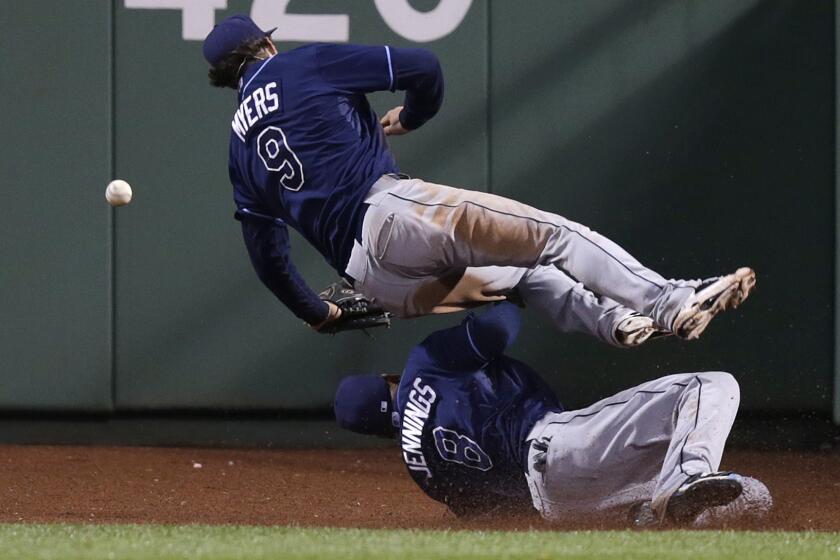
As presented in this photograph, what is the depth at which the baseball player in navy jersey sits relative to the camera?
14.6ft

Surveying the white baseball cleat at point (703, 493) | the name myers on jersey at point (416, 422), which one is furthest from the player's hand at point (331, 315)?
the white baseball cleat at point (703, 493)

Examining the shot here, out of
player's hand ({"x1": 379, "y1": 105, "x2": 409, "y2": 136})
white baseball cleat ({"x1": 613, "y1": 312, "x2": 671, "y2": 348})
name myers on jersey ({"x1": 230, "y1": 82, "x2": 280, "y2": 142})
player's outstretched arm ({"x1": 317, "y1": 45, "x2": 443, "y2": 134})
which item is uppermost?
player's outstretched arm ({"x1": 317, "y1": 45, "x2": 443, "y2": 134})

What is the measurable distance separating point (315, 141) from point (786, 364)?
3459mm

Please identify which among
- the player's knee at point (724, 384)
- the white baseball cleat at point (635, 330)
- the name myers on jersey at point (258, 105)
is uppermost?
the name myers on jersey at point (258, 105)

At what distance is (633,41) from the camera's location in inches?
282

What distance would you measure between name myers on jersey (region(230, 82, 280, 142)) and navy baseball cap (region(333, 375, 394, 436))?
1.04 metres

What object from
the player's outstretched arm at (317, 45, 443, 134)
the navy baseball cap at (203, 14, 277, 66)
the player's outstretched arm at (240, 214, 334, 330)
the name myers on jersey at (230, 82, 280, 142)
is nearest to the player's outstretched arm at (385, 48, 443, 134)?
the player's outstretched arm at (317, 45, 443, 134)

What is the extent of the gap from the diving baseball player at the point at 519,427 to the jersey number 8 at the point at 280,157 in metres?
0.79

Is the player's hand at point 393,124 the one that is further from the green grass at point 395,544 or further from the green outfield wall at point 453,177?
the green outfield wall at point 453,177

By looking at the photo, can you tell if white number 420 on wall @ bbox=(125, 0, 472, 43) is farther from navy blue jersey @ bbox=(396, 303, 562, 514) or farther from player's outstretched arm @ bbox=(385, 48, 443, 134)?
navy blue jersey @ bbox=(396, 303, 562, 514)

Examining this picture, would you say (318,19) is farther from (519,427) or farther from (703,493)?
(703,493)

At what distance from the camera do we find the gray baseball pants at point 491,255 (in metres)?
4.35

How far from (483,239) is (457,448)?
0.72 metres

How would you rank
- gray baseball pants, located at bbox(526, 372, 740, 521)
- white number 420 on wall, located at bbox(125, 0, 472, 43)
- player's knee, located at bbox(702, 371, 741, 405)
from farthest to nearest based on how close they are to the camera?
white number 420 on wall, located at bbox(125, 0, 472, 43) < player's knee, located at bbox(702, 371, 741, 405) < gray baseball pants, located at bbox(526, 372, 740, 521)
